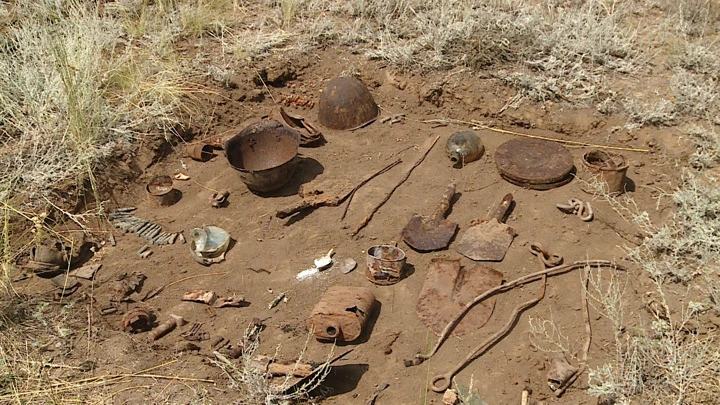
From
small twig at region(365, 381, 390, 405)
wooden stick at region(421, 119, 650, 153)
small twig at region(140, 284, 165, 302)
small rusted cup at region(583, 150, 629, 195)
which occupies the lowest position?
small twig at region(140, 284, 165, 302)

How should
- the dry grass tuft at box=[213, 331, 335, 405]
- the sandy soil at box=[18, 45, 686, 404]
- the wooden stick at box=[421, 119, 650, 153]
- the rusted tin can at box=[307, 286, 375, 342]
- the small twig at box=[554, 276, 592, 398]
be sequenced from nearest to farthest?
the dry grass tuft at box=[213, 331, 335, 405]
the small twig at box=[554, 276, 592, 398]
the sandy soil at box=[18, 45, 686, 404]
the rusted tin can at box=[307, 286, 375, 342]
the wooden stick at box=[421, 119, 650, 153]

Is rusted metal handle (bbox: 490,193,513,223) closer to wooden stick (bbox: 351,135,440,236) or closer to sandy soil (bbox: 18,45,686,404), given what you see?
sandy soil (bbox: 18,45,686,404)

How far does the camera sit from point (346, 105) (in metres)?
6.18

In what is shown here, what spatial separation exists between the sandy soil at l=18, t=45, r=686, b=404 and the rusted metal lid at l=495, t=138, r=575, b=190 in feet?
0.30

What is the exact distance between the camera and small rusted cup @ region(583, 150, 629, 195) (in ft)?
16.1

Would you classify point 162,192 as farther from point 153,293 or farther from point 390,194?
point 390,194

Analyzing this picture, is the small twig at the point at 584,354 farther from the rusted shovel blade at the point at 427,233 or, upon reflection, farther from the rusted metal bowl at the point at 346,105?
the rusted metal bowl at the point at 346,105

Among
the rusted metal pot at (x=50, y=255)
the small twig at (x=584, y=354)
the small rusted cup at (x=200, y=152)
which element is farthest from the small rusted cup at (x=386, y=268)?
the rusted metal pot at (x=50, y=255)

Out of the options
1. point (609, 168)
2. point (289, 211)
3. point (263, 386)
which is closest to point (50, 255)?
Result: point (289, 211)

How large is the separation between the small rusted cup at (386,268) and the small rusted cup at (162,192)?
203 centimetres

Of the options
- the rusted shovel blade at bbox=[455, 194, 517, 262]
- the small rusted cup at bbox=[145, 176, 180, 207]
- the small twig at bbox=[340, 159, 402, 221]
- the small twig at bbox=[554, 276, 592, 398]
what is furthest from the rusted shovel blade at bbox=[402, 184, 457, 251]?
the small rusted cup at bbox=[145, 176, 180, 207]

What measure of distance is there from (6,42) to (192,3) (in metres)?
2.17

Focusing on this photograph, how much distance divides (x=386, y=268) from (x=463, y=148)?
1641mm

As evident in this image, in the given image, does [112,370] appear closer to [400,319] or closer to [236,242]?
[236,242]
